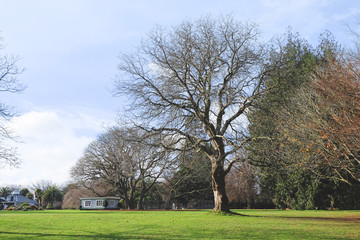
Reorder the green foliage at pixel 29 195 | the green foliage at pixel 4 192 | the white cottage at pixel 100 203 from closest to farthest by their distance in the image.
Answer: the white cottage at pixel 100 203
the green foliage at pixel 29 195
the green foliage at pixel 4 192

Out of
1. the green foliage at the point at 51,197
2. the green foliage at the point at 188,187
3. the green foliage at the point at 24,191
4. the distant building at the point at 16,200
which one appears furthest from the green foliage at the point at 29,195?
the green foliage at the point at 188,187

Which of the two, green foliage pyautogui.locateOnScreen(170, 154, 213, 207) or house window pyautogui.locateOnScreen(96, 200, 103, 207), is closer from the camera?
green foliage pyautogui.locateOnScreen(170, 154, 213, 207)

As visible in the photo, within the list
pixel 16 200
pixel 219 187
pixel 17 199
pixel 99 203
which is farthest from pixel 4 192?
pixel 219 187

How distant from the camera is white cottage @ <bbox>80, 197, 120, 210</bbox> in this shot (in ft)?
142

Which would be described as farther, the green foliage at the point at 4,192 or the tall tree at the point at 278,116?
the green foliage at the point at 4,192

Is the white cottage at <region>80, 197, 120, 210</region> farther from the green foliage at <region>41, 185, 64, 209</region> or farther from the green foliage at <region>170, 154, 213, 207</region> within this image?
the green foliage at <region>41, 185, 64, 209</region>

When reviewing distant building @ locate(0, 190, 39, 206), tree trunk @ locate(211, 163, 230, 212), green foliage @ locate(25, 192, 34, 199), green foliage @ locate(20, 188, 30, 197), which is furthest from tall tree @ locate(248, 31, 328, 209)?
green foliage @ locate(20, 188, 30, 197)

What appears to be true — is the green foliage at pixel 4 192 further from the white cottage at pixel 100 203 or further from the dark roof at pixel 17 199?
the white cottage at pixel 100 203

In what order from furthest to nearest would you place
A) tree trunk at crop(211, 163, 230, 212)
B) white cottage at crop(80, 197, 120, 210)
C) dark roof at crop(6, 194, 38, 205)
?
dark roof at crop(6, 194, 38, 205)
white cottage at crop(80, 197, 120, 210)
tree trunk at crop(211, 163, 230, 212)

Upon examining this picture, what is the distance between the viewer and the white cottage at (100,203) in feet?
142

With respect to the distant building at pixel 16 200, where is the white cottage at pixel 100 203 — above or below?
above

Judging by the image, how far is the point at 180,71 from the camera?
19.4 meters

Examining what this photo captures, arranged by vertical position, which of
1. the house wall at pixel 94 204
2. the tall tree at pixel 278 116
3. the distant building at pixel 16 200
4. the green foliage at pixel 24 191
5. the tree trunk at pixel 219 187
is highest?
the tall tree at pixel 278 116

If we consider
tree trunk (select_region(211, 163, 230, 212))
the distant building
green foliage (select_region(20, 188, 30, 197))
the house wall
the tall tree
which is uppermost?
the tall tree
